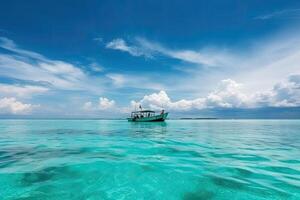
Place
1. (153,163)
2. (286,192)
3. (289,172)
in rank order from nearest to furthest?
(286,192), (289,172), (153,163)

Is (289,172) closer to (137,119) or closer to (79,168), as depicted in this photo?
(79,168)

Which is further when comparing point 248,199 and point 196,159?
point 196,159

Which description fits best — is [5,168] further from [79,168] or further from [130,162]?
[130,162]

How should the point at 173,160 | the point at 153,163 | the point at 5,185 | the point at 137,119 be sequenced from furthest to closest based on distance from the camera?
the point at 137,119 < the point at 173,160 < the point at 153,163 < the point at 5,185

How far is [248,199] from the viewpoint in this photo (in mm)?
4609

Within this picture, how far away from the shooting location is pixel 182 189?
5242 millimetres

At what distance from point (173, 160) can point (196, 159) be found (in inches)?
43.1

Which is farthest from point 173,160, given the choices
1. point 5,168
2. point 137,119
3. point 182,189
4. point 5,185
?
point 137,119

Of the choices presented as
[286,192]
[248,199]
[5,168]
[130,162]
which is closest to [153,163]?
[130,162]

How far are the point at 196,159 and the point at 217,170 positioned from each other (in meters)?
1.86

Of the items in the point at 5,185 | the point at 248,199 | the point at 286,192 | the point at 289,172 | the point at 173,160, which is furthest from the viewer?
the point at 173,160

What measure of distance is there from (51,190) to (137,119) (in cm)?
5554

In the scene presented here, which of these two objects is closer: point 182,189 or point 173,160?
point 182,189

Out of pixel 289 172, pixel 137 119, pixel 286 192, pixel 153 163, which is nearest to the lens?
pixel 286 192
